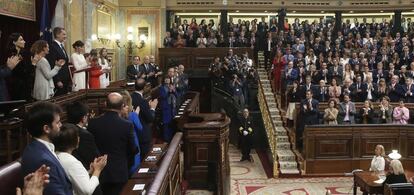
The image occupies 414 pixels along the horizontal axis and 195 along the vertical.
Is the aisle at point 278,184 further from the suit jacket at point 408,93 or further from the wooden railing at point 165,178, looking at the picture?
the wooden railing at point 165,178

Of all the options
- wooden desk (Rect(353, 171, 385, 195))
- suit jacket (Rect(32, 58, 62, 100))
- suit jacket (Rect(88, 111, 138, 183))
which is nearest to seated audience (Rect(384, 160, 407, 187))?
wooden desk (Rect(353, 171, 385, 195))

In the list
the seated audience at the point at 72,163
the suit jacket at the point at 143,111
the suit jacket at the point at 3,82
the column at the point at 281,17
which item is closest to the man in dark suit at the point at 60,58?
the suit jacket at the point at 3,82

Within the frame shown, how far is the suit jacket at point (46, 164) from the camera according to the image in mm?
2299

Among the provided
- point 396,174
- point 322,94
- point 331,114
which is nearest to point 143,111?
point 396,174

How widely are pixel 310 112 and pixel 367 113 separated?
141 cm

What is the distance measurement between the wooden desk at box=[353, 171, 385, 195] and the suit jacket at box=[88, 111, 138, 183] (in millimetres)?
5147

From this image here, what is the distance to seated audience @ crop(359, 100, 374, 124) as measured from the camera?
10.8 m

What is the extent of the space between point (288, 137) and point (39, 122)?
9.68 m

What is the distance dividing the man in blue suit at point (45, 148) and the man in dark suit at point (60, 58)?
350 cm

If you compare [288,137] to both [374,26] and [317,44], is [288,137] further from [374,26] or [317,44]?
[374,26]

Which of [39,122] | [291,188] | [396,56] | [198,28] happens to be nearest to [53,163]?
[39,122]

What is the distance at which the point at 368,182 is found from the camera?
25.1 feet

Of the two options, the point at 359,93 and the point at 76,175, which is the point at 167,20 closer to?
the point at 359,93

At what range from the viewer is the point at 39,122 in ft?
7.79
